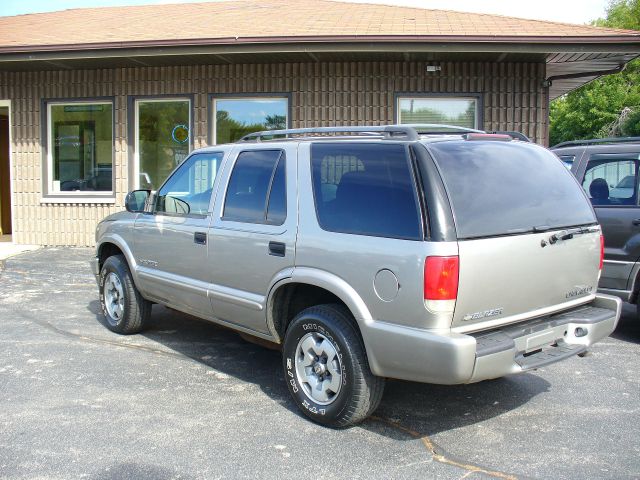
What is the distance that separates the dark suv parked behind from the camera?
6.19 metres

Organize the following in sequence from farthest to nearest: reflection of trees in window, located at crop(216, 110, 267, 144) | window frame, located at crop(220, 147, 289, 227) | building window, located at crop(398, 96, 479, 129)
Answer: reflection of trees in window, located at crop(216, 110, 267, 144), building window, located at crop(398, 96, 479, 129), window frame, located at crop(220, 147, 289, 227)

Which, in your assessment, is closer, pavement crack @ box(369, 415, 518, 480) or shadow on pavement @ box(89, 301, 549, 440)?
pavement crack @ box(369, 415, 518, 480)

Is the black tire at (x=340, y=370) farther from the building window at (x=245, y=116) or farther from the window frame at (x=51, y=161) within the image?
the window frame at (x=51, y=161)

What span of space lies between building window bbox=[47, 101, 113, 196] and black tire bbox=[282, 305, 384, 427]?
29.6 feet

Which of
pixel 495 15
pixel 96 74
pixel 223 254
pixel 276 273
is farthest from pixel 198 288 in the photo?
pixel 495 15

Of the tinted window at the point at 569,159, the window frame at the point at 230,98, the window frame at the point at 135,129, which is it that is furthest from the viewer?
the window frame at the point at 135,129

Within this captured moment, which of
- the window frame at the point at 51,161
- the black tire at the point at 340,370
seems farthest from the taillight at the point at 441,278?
the window frame at the point at 51,161

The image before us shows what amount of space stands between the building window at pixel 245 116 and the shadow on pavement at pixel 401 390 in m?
5.97

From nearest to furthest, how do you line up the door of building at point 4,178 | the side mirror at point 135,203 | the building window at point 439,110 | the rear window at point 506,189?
1. the rear window at point 506,189
2. the side mirror at point 135,203
3. the building window at point 439,110
4. the door of building at point 4,178

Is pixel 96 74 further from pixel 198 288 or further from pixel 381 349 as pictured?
pixel 381 349

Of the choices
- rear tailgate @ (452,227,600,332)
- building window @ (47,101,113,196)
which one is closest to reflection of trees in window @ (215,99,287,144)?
building window @ (47,101,113,196)

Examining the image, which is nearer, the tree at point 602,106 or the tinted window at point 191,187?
the tinted window at point 191,187

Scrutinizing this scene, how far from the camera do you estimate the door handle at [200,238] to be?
5.05 metres

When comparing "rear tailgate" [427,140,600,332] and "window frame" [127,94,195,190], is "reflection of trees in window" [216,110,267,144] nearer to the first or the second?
"window frame" [127,94,195,190]
